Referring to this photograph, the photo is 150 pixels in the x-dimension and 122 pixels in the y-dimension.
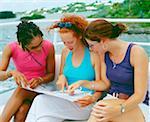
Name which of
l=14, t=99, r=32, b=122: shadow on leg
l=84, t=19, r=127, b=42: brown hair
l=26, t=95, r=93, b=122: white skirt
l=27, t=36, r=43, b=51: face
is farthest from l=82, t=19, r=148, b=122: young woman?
l=14, t=99, r=32, b=122: shadow on leg

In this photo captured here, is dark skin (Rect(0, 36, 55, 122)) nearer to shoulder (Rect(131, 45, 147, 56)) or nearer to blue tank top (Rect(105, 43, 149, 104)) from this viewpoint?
blue tank top (Rect(105, 43, 149, 104))

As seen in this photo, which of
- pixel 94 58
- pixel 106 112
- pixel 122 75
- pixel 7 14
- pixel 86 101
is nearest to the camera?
pixel 106 112

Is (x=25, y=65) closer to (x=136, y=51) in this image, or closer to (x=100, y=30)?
(x=100, y=30)

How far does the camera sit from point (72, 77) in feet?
6.82

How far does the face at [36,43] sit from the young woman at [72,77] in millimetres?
105

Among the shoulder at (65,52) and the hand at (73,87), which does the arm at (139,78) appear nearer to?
the hand at (73,87)

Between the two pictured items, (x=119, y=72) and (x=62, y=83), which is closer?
(x=119, y=72)

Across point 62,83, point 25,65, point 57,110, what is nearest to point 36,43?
point 25,65

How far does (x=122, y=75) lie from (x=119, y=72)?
0.02m

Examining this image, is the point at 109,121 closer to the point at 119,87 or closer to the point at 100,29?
the point at 119,87

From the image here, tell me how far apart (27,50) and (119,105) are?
0.72 meters

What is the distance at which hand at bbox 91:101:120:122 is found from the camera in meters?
1.69

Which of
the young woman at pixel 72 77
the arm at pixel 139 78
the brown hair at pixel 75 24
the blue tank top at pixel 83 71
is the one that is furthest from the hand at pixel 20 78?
the arm at pixel 139 78

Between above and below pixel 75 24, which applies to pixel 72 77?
below
